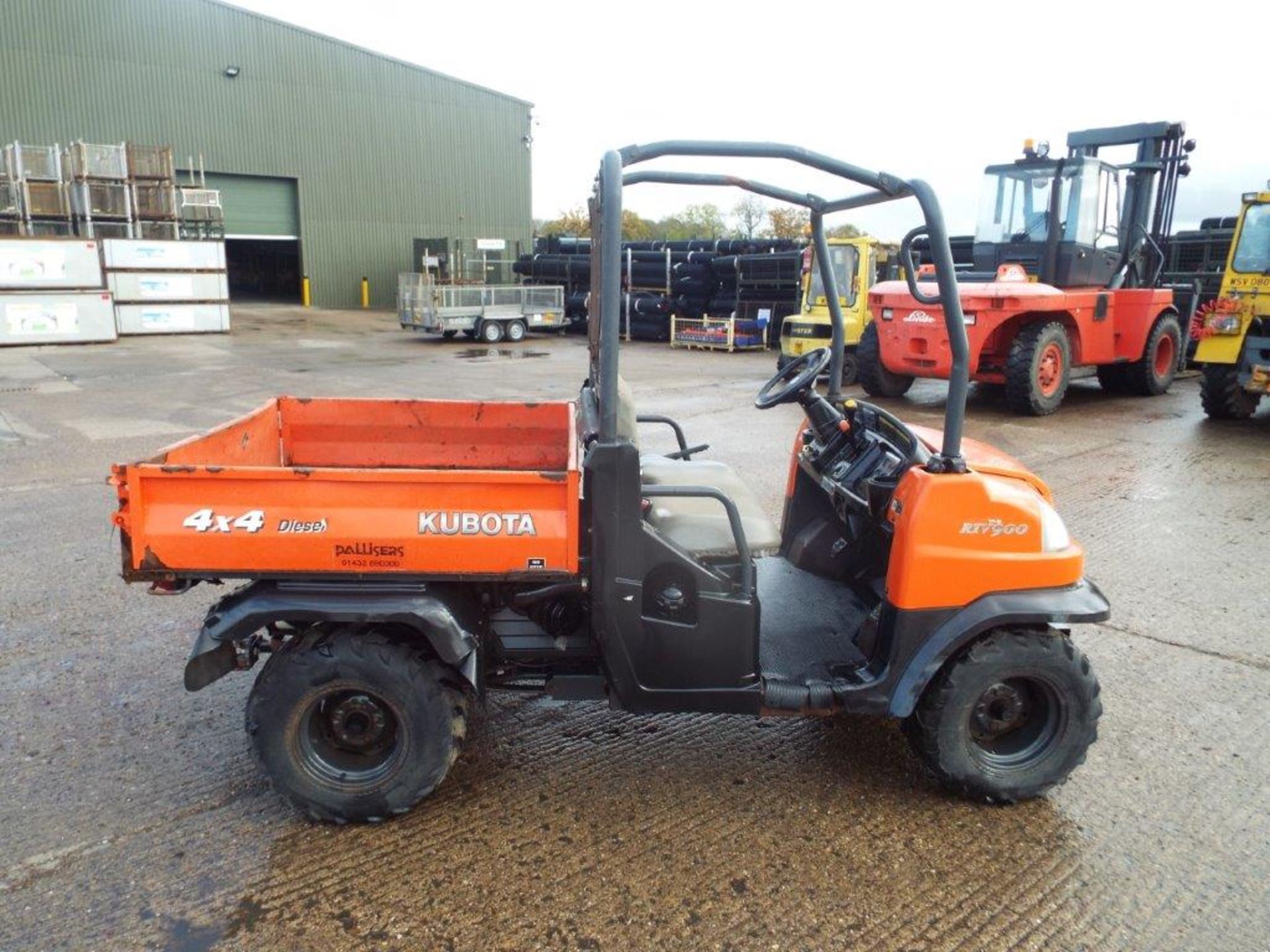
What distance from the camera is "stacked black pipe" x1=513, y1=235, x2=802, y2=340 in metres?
19.9

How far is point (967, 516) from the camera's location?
3.00 meters

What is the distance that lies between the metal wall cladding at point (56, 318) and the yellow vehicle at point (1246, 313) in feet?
60.4

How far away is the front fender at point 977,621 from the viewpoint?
118 inches

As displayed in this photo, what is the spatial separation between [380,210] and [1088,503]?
27159mm

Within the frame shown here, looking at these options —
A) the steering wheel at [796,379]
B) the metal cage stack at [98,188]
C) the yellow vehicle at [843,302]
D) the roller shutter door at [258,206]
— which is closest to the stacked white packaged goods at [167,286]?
the metal cage stack at [98,188]

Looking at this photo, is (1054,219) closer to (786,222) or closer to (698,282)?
(698,282)

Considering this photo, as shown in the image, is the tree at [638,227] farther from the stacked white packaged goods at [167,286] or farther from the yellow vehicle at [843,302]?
the yellow vehicle at [843,302]

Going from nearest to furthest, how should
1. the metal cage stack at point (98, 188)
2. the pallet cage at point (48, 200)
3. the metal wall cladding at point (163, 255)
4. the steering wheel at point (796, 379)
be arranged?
1. the steering wheel at point (796, 379)
2. the pallet cage at point (48, 200)
3. the metal cage stack at point (98, 188)
4. the metal wall cladding at point (163, 255)

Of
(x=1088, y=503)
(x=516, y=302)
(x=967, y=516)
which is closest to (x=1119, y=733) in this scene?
(x=967, y=516)

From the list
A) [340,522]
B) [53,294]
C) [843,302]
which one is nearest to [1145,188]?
[843,302]

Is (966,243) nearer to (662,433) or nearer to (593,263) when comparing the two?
(662,433)

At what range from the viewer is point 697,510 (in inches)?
138

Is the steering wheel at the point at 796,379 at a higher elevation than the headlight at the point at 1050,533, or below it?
higher

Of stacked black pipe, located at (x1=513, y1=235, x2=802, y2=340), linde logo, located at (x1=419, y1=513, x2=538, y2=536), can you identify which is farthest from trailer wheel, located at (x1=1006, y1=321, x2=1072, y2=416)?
linde logo, located at (x1=419, y1=513, x2=538, y2=536)
